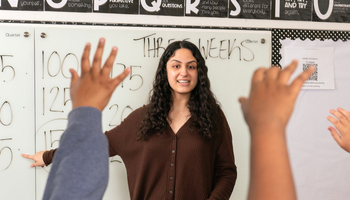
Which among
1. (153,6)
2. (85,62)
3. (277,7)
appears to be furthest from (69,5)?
(85,62)

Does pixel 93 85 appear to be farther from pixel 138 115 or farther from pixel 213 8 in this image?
pixel 213 8

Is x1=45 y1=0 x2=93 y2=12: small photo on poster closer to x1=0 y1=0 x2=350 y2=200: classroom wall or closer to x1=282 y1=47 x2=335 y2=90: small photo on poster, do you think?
x1=0 y1=0 x2=350 y2=200: classroom wall

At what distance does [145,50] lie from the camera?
1.77m

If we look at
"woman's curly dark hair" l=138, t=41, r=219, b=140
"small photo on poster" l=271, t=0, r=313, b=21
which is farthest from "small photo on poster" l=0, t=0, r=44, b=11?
"small photo on poster" l=271, t=0, r=313, b=21

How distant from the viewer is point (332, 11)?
1948 millimetres

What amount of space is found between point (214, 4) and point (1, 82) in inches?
51.2

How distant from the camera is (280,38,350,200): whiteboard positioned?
188cm

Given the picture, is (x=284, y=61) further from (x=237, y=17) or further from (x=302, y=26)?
(x=237, y=17)

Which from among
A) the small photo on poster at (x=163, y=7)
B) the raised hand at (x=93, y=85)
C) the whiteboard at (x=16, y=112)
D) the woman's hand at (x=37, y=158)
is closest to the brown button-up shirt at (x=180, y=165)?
the woman's hand at (x=37, y=158)

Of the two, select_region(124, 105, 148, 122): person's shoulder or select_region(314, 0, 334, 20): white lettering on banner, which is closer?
select_region(124, 105, 148, 122): person's shoulder

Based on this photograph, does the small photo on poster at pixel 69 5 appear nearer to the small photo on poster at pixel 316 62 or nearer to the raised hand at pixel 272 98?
the small photo on poster at pixel 316 62

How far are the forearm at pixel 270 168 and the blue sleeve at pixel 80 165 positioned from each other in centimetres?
20

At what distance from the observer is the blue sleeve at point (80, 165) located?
41 cm

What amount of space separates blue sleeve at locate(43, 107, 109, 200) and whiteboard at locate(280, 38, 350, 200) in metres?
1.66
